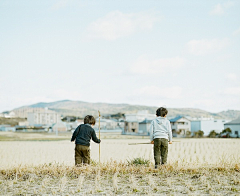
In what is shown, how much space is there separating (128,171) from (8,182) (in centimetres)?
210

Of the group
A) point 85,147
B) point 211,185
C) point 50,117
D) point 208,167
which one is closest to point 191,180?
point 211,185

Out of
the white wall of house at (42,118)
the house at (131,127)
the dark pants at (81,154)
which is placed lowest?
the house at (131,127)

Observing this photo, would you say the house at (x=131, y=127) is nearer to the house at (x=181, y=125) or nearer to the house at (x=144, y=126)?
the house at (x=144, y=126)

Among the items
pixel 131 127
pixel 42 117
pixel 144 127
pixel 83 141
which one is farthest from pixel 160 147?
pixel 42 117

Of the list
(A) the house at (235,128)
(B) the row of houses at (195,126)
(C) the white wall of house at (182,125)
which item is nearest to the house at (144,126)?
(B) the row of houses at (195,126)

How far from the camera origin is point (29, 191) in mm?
4551

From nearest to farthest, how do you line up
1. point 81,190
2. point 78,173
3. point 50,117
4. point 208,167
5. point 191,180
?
point 81,190, point 191,180, point 78,173, point 208,167, point 50,117

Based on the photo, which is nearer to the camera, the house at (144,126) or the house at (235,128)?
the house at (235,128)

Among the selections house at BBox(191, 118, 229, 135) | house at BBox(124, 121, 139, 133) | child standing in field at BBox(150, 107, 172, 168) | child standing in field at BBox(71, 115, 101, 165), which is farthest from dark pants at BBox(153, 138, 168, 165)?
house at BBox(124, 121, 139, 133)

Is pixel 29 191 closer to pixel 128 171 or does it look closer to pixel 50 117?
pixel 128 171

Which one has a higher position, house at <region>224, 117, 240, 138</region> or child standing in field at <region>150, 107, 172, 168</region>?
child standing in field at <region>150, 107, 172, 168</region>

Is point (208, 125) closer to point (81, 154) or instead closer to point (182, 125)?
point (182, 125)

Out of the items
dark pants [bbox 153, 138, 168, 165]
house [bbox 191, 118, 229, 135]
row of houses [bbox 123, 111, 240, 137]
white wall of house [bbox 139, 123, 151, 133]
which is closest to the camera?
dark pants [bbox 153, 138, 168, 165]

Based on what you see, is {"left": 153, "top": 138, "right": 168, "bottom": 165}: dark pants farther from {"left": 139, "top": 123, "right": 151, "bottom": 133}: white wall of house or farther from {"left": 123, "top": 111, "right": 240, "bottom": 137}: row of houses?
{"left": 139, "top": 123, "right": 151, "bottom": 133}: white wall of house
